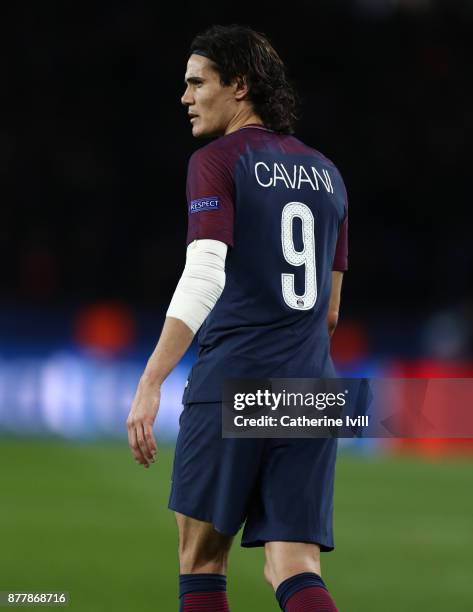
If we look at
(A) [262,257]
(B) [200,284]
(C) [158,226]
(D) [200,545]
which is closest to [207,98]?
(A) [262,257]

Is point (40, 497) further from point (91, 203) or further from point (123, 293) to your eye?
point (91, 203)

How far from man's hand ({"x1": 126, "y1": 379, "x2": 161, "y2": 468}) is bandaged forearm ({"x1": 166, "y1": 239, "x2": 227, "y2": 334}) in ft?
0.65

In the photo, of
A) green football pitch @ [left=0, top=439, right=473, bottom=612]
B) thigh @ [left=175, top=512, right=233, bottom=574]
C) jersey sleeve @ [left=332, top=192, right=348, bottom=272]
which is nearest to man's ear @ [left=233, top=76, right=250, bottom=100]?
jersey sleeve @ [left=332, top=192, right=348, bottom=272]

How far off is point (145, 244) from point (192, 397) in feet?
42.5

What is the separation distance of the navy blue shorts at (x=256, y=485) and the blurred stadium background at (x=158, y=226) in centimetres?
448

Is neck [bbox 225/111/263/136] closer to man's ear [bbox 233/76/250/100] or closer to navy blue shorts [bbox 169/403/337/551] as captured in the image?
man's ear [bbox 233/76/250/100]

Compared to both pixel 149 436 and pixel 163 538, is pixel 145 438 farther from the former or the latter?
pixel 163 538

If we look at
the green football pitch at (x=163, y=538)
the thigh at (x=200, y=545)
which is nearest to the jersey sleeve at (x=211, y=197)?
the thigh at (x=200, y=545)

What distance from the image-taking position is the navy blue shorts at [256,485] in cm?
301

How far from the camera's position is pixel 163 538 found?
6926 mm

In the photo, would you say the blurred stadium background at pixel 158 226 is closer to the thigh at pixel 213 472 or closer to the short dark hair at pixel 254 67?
the thigh at pixel 213 472

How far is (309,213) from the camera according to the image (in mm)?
3135

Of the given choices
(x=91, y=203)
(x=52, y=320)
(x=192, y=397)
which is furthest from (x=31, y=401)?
(x=192, y=397)

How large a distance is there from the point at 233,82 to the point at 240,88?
0.03 meters
